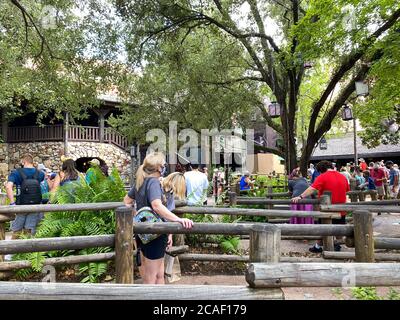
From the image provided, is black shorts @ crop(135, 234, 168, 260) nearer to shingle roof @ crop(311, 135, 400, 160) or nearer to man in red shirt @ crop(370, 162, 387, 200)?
man in red shirt @ crop(370, 162, 387, 200)

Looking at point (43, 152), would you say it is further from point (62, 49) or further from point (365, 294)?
point (365, 294)

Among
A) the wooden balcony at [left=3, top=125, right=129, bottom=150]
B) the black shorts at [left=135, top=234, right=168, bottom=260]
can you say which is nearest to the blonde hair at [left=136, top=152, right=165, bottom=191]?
the black shorts at [left=135, top=234, right=168, bottom=260]

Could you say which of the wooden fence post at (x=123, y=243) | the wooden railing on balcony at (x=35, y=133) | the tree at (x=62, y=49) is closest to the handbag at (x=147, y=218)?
the wooden fence post at (x=123, y=243)

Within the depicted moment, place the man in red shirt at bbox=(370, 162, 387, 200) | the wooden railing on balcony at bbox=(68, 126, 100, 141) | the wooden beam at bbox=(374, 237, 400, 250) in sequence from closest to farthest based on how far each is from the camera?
the wooden beam at bbox=(374, 237, 400, 250) → the man in red shirt at bbox=(370, 162, 387, 200) → the wooden railing on balcony at bbox=(68, 126, 100, 141)

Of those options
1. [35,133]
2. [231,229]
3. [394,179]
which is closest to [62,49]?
[231,229]

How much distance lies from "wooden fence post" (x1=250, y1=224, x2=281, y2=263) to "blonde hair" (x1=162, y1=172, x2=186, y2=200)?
7.76ft

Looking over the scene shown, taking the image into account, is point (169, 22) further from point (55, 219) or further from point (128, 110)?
point (128, 110)

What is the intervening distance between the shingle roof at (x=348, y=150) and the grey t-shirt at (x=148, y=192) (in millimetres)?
26861

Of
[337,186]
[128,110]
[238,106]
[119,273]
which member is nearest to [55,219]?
[119,273]

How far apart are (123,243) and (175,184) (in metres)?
1.86

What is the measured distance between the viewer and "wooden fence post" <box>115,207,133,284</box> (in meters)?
3.73

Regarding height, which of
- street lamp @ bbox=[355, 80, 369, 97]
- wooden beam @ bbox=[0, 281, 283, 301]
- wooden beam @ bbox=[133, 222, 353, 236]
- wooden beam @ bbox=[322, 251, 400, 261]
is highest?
street lamp @ bbox=[355, 80, 369, 97]

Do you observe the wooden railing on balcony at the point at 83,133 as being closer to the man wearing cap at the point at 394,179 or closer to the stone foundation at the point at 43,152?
the stone foundation at the point at 43,152

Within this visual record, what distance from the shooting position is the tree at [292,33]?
8.98m
